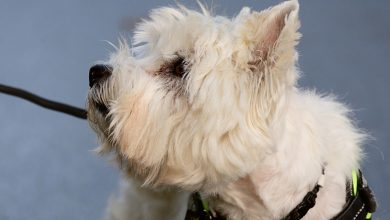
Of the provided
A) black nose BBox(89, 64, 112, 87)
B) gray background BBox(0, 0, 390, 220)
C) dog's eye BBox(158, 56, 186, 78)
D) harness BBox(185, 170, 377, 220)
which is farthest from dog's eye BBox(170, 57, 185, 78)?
gray background BBox(0, 0, 390, 220)

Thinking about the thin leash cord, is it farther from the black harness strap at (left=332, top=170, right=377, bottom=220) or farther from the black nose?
the black harness strap at (left=332, top=170, right=377, bottom=220)

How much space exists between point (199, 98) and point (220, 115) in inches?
2.1

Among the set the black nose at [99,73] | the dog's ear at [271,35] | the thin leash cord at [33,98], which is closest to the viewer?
the dog's ear at [271,35]

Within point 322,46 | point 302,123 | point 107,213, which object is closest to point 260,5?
point 322,46

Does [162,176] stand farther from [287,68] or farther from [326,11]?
[326,11]

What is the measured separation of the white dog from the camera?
140cm

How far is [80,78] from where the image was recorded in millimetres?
2908

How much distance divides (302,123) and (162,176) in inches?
12.3

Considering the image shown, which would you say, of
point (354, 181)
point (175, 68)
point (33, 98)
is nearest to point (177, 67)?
point (175, 68)

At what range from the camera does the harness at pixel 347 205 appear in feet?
4.88

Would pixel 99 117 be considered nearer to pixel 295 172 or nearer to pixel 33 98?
pixel 295 172

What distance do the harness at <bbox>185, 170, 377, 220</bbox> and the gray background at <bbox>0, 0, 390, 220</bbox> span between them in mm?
797

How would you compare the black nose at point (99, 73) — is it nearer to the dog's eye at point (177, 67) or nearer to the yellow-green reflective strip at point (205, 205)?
the dog's eye at point (177, 67)

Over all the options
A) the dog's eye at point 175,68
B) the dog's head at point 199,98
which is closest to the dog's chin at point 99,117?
the dog's head at point 199,98
